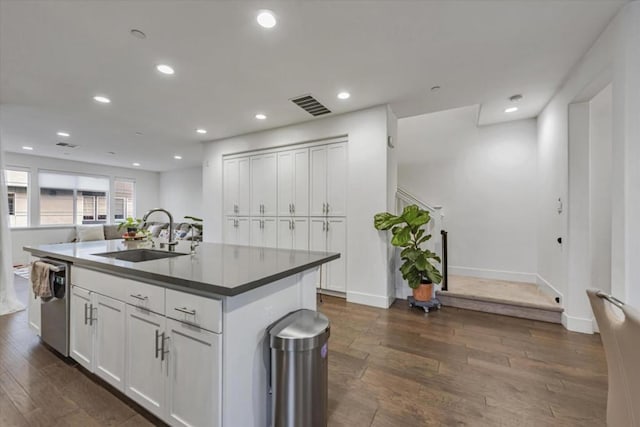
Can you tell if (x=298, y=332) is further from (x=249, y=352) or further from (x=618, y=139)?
(x=618, y=139)

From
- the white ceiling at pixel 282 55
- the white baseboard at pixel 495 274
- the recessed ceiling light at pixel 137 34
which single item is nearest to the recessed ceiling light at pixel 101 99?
the white ceiling at pixel 282 55

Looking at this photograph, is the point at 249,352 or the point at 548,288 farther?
the point at 548,288

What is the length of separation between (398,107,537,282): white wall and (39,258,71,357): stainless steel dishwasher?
494 cm

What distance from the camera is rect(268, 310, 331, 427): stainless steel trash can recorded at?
51.6 inches

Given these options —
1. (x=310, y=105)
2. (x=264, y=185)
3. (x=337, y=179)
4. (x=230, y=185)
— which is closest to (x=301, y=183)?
(x=337, y=179)

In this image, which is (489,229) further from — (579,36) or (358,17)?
(358,17)

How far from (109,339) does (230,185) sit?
372cm

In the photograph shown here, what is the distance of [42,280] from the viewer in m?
2.20

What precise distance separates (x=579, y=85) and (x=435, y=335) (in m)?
2.88

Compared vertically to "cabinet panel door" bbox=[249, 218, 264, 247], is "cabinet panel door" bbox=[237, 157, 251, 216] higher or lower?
higher

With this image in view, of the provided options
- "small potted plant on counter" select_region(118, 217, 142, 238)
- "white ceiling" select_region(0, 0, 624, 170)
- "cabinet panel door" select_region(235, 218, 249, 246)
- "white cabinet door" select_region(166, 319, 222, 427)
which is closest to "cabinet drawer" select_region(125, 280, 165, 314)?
"white cabinet door" select_region(166, 319, 222, 427)

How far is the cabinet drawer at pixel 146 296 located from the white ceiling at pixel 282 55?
1940 mm

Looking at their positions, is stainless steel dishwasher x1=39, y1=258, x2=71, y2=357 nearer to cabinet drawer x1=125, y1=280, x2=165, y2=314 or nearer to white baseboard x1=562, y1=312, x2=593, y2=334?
cabinet drawer x1=125, y1=280, x2=165, y2=314

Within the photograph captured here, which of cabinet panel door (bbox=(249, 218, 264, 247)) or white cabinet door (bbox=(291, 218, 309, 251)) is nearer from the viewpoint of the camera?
white cabinet door (bbox=(291, 218, 309, 251))
